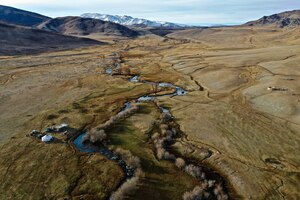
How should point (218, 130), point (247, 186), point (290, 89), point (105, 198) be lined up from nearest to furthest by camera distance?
1. point (105, 198)
2. point (247, 186)
3. point (218, 130)
4. point (290, 89)

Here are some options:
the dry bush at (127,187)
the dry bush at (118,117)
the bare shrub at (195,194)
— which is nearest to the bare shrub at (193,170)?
the bare shrub at (195,194)

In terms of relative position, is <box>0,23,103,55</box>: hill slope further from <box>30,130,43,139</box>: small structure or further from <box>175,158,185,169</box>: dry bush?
<box>175,158,185,169</box>: dry bush

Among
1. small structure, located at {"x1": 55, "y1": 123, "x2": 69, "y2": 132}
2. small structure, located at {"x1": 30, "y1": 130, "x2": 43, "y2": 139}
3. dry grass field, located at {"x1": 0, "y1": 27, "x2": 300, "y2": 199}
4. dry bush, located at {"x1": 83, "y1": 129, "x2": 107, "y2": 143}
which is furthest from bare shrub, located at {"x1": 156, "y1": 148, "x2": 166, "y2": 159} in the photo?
small structure, located at {"x1": 30, "y1": 130, "x2": 43, "y2": 139}

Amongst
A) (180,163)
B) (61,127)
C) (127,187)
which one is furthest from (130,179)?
(61,127)

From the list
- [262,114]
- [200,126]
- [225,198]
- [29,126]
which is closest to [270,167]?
[225,198]

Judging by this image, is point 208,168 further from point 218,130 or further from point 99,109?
point 99,109

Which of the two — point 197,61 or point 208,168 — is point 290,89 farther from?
point 197,61

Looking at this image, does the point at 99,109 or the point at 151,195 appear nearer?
the point at 151,195

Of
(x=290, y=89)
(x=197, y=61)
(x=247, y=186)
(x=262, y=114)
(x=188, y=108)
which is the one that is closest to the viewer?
(x=247, y=186)

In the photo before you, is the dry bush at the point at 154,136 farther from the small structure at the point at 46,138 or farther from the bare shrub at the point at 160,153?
the small structure at the point at 46,138
